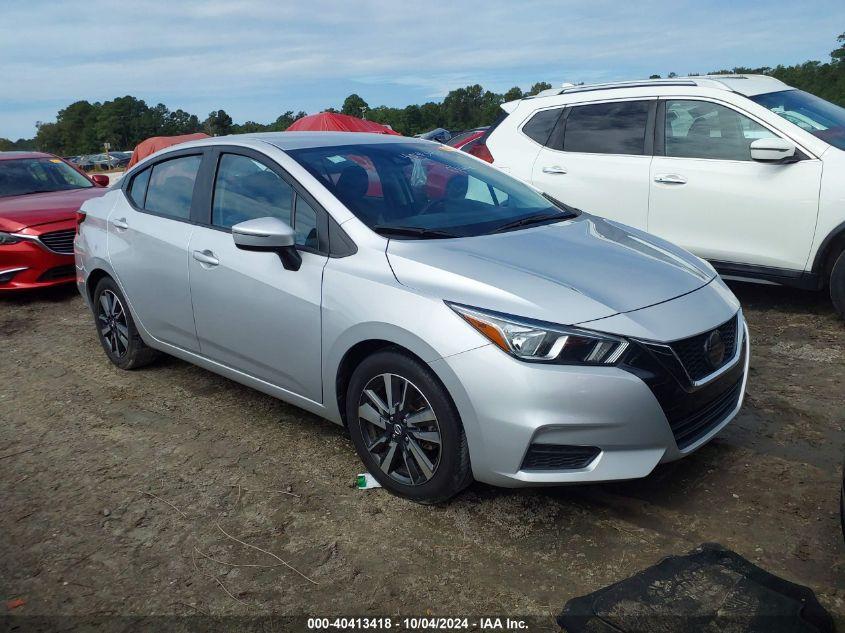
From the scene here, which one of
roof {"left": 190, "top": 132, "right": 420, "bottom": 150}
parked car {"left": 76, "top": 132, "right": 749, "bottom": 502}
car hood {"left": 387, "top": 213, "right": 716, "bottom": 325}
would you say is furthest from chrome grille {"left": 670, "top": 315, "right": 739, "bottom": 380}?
roof {"left": 190, "top": 132, "right": 420, "bottom": 150}

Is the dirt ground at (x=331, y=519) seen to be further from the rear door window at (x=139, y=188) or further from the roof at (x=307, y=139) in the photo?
the roof at (x=307, y=139)

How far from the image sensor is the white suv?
17.7 feet

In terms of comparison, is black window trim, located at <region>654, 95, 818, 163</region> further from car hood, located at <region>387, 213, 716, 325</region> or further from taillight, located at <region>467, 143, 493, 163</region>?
car hood, located at <region>387, 213, 716, 325</region>

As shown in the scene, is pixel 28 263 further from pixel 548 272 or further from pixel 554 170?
pixel 548 272

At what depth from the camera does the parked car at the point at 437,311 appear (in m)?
2.89

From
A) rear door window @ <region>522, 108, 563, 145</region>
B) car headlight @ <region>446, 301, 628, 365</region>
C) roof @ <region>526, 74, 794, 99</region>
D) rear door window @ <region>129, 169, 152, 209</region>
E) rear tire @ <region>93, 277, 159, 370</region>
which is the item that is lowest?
rear tire @ <region>93, 277, 159, 370</region>

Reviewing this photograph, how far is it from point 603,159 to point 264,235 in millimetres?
3760

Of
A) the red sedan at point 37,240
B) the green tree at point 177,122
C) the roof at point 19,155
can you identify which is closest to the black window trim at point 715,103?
the red sedan at point 37,240

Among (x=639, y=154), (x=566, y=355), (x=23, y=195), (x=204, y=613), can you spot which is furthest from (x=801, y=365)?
(x=23, y=195)

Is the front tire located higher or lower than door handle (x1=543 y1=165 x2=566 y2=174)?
lower

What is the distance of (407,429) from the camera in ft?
10.6

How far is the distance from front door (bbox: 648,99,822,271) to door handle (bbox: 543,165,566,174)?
31.3 inches

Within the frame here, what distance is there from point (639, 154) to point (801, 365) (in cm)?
223

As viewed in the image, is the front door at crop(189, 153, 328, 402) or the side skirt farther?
the side skirt
